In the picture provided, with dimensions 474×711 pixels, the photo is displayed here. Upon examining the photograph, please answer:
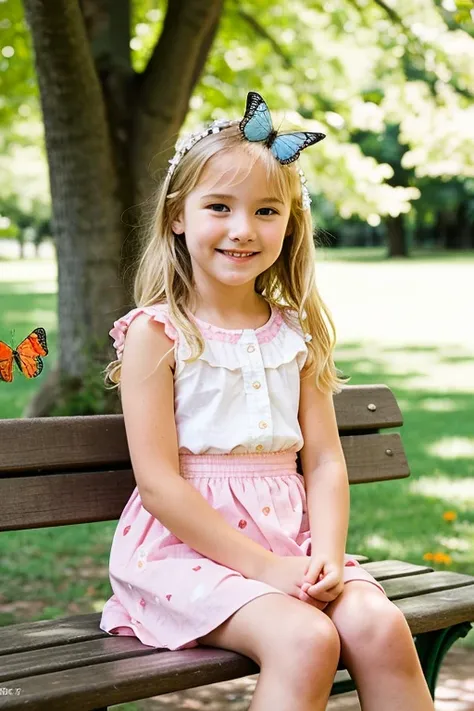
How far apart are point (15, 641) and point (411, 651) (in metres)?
0.96

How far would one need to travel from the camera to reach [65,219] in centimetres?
686

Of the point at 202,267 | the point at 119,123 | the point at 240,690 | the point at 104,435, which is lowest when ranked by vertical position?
the point at 240,690

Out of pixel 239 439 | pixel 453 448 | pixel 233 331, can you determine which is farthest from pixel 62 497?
pixel 453 448

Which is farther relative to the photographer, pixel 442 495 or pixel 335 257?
pixel 335 257

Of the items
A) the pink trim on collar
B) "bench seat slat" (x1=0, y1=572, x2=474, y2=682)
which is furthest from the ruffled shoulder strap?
"bench seat slat" (x1=0, y1=572, x2=474, y2=682)

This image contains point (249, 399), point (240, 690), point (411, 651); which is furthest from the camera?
point (240, 690)

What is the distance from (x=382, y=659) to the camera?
259 centimetres

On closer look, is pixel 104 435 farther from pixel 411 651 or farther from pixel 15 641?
pixel 411 651

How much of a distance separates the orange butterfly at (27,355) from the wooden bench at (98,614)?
18 centimetres

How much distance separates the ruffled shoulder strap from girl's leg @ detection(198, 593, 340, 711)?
→ 76cm

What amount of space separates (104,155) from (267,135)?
145 inches

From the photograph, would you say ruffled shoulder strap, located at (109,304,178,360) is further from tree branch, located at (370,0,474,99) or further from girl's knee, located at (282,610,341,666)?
tree branch, located at (370,0,474,99)

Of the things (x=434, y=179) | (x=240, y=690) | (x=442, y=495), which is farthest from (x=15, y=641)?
(x=434, y=179)

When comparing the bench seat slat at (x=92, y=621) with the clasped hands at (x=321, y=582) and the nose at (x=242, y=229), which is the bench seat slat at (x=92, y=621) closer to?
the clasped hands at (x=321, y=582)
